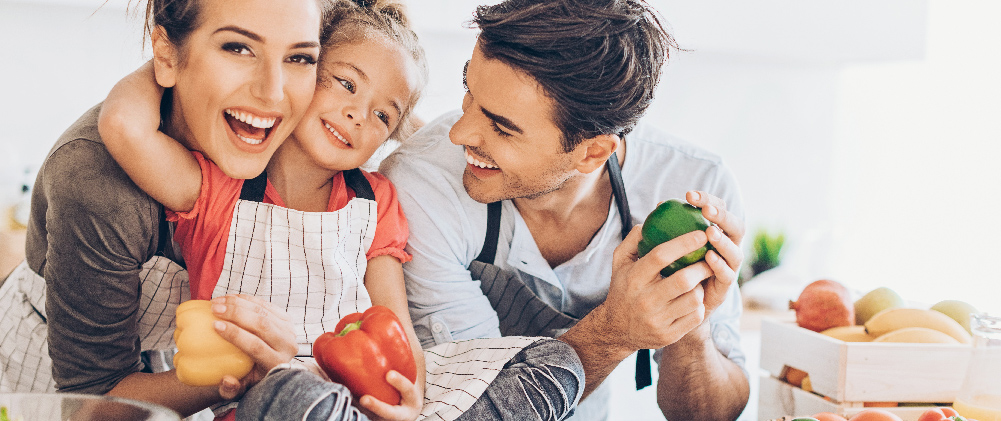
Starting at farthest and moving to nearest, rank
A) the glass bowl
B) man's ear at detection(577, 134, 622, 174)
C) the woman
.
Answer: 1. man's ear at detection(577, 134, 622, 174)
2. the woman
3. the glass bowl

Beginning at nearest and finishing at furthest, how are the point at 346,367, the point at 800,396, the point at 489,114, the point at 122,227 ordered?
the point at 346,367 → the point at 122,227 → the point at 489,114 → the point at 800,396

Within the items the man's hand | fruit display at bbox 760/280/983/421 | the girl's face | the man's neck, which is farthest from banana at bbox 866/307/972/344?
the girl's face

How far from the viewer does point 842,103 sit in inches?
150

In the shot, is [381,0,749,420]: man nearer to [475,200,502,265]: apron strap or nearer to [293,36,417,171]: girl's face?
[475,200,502,265]: apron strap

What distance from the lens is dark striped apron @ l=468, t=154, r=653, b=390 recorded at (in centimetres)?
→ 142

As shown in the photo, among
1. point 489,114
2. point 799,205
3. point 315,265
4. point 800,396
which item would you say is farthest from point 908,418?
point 799,205

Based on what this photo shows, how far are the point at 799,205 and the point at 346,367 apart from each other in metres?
3.37

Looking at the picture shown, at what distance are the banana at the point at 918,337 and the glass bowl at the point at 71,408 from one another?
115 centimetres

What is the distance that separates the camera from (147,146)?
962 mm

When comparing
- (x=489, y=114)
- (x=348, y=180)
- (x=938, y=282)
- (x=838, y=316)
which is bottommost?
(x=938, y=282)

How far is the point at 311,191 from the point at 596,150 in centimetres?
51

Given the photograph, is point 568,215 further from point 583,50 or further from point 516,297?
point 583,50

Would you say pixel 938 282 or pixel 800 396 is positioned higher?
pixel 800 396

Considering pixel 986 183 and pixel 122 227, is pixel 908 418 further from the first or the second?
pixel 986 183
